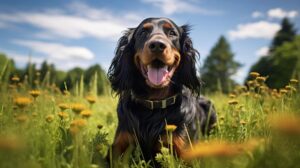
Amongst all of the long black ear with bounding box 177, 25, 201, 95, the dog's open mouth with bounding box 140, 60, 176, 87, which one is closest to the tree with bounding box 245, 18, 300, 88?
the long black ear with bounding box 177, 25, 201, 95

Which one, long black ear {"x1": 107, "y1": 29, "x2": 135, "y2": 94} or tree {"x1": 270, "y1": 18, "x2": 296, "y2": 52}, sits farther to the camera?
tree {"x1": 270, "y1": 18, "x2": 296, "y2": 52}

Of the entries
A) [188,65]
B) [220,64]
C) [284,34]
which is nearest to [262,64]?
[284,34]

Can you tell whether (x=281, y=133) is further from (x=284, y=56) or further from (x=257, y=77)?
(x=284, y=56)

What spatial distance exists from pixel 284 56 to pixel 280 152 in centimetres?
3315

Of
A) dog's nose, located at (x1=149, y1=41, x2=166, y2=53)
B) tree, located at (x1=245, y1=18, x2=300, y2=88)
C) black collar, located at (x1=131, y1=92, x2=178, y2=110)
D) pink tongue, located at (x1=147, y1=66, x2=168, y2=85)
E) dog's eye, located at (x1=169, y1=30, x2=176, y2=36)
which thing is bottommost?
black collar, located at (x1=131, y1=92, x2=178, y2=110)

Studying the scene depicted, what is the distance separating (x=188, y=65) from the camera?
3.64 m

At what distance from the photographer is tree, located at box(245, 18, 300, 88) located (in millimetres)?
30531

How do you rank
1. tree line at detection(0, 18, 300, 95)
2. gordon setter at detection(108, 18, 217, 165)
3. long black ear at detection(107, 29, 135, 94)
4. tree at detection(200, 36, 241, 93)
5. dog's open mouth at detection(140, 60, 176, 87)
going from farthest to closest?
tree at detection(200, 36, 241, 93) < tree line at detection(0, 18, 300, 95) < long black ear at detection(107, 29, 135, 94) < dog's open mouth at detection(140, 60, 176, 87) < gordon setter at detection(108, 18, 217, 165)

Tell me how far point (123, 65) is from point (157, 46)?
2.06 ft

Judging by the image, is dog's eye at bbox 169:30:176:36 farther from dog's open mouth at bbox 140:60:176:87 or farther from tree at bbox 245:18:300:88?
tree at bbox 245:18:300:88

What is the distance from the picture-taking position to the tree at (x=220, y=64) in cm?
4403

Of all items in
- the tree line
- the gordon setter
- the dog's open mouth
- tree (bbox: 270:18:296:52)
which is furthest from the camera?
tree (bbox: 270:18:296:52)

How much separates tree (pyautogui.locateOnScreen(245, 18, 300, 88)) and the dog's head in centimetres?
2374

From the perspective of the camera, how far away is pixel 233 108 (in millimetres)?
3484
